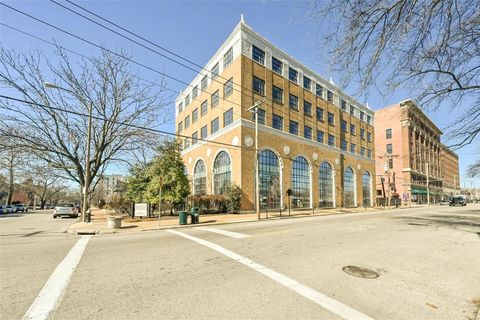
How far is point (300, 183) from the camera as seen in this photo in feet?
108

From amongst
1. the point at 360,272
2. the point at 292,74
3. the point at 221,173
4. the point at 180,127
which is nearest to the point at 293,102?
the point at 292,74

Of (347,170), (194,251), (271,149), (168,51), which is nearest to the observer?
(194,251)

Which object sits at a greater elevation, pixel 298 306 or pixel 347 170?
pixel 347 170

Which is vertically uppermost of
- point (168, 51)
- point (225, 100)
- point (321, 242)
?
point (225, 100)

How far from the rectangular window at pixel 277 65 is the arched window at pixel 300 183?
11.3 metres

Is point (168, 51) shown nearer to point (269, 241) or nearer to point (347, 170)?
point (269, 241)

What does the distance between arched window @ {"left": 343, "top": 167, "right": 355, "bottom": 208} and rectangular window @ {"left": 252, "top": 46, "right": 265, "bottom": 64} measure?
23288 millimetres

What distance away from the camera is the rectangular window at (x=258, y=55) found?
2884cm

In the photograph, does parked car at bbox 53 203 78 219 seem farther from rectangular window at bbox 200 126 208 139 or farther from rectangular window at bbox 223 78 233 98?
rectangular window at bbox 223 78 233 98

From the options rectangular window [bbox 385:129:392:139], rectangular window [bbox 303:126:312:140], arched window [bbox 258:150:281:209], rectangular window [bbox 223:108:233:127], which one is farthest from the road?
rectangular window [bbox 385:129:392:139]

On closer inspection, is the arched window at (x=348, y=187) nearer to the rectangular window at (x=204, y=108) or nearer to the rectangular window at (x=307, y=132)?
the rectangular window at (x=307, y=132)

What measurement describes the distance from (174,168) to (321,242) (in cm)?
1669

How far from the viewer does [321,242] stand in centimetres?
901

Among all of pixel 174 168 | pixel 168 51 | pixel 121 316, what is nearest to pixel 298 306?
pixel 121 316
